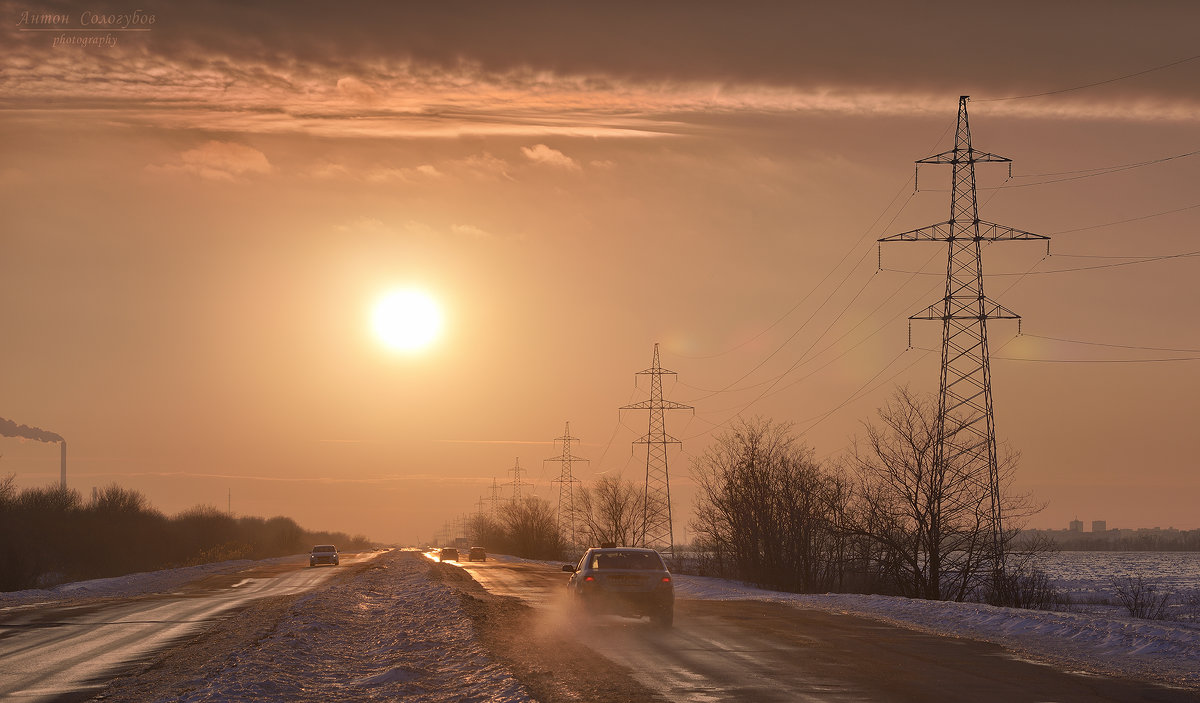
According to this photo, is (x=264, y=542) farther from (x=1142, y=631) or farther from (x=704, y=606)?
(x=1142, y=631)

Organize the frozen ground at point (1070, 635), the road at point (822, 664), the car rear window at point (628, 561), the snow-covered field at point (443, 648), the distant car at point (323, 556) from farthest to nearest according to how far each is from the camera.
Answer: the distant car at point (323, 556), the car rear window at point (628, 561), the frozen ground at point (1070, 635), the snow-covered field at point (443, 648), the road at point (822, 664)

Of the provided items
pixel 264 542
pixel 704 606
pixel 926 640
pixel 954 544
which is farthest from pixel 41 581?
pixel 264 542

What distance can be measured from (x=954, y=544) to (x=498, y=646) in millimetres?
25012

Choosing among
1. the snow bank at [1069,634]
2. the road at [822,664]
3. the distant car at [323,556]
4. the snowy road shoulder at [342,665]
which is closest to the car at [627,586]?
the road at [822,664]

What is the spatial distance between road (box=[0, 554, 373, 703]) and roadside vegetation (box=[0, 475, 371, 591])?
24.5m

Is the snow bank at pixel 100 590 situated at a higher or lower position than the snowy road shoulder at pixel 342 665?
lower

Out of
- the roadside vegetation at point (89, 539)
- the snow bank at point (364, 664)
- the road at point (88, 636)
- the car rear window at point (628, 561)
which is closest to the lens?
the snow bank at point (364, 664)

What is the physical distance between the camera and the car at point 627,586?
2327cm

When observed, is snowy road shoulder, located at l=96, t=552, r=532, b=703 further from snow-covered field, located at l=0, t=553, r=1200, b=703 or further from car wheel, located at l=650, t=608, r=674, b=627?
car wheel, located at l=650, t=608, r=674, b=627

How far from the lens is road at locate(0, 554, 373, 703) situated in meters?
15.3

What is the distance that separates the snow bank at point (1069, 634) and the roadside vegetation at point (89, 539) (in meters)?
46.3

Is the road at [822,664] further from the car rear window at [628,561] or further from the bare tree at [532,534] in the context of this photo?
the bare tree at [532,534]

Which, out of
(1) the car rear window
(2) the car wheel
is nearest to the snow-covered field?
(1) the car rear window

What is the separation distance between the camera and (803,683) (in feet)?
46.7
